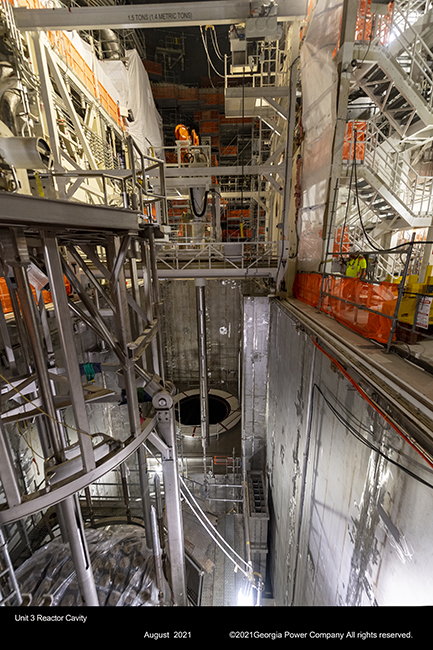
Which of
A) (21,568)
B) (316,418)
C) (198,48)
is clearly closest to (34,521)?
(21,568)

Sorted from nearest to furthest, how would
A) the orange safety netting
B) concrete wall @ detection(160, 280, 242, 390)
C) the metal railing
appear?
the orange safety netting < the metal railing < concrete wall @ detection(160, 280, 242, 390)

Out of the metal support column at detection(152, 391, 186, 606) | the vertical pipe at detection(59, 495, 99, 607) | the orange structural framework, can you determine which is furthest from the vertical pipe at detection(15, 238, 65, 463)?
the orange structural framework

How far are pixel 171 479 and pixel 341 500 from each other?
7.40 feet

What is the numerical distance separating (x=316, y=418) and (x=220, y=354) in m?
11.5

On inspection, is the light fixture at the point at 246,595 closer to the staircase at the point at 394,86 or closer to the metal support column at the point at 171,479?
the metal support column at the point at 171,479

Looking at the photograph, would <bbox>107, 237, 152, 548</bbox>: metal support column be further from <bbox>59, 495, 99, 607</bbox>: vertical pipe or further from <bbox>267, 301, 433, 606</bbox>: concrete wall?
<bbox>267, 301, 433, 606</bbox>: concrete wall

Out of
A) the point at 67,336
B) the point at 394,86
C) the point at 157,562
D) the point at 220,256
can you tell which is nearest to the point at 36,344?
the point at 67,336

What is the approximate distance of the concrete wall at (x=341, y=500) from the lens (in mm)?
2004

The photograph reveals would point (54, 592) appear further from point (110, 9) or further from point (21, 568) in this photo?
point (110, 9)

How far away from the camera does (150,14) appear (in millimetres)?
5777

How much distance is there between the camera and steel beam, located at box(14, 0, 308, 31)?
5.63 m

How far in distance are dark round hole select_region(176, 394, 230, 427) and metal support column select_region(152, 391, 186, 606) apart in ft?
26.5

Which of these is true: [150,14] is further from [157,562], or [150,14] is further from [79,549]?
[157,562]

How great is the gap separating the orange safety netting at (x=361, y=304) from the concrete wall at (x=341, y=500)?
80 centimetres
